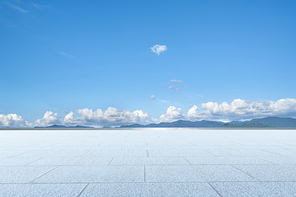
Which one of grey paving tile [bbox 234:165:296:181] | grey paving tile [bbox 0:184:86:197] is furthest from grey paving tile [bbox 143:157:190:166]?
grey paving tile [bbox 0:184:86:197]

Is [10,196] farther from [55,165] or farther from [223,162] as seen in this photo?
[223,162]

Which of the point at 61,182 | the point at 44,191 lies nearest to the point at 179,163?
the point at 61,182

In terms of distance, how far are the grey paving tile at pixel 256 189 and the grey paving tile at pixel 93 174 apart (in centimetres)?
255

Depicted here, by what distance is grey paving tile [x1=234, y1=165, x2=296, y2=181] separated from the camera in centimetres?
764

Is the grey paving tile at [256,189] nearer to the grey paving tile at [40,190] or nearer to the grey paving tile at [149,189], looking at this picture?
the grey paving tile at [149,189]

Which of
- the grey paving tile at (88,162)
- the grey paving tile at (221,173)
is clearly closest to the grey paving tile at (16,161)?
the grey paving tile at (88,162)

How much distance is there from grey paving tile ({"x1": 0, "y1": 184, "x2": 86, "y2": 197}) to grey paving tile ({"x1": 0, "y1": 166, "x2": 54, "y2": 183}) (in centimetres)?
61

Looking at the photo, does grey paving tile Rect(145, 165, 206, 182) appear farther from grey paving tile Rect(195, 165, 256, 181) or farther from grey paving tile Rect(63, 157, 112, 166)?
grey paving tile Rect(63, 157, 112, 166)

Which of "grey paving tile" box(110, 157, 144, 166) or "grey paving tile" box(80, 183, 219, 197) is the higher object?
"grey paving tile" box(110, 157, 144, 166)

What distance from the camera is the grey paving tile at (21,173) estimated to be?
7.58 metres

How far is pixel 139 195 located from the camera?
19.8 ft

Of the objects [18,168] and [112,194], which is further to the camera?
[18,168]

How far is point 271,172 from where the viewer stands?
332 inches

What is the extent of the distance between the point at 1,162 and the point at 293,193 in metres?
11.7
